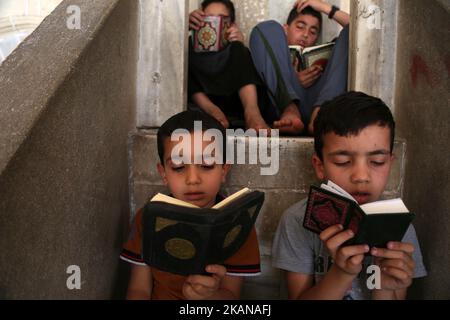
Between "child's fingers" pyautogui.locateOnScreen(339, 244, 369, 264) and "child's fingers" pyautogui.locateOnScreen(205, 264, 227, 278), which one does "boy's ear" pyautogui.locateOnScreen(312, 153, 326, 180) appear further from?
"child's fingers" pyautogui.locateOnScreen(205, 264, 227, 278)

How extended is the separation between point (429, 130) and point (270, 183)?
1.98 feet

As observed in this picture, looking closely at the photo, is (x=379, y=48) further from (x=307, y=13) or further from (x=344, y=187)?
(x=307, y=13)

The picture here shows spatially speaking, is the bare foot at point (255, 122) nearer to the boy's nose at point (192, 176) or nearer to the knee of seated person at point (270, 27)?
the knee of seated person at point (270, 27)

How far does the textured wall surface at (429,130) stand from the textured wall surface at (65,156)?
3.56ft

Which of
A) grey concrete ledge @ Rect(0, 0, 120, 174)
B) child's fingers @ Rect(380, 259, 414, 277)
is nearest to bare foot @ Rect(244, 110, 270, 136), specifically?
grey concrete ledge @ Rect(0, 0, 120, 174)

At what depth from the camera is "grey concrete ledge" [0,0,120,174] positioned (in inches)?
39.6

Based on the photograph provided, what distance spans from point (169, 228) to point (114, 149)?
65cm

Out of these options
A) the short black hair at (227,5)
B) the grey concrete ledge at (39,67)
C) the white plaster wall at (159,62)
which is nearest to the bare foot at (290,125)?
the white plaster wall at (159,62)

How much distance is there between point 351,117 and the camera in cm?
140

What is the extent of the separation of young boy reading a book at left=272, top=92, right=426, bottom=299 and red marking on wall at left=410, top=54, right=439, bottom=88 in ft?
0.77

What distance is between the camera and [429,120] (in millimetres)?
1573

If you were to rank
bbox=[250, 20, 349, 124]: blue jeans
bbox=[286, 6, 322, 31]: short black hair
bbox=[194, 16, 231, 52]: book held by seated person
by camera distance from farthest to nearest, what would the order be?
1. bbox=[286, 6, 322, 31]: short black hair
2. bbox=[194, 16, 231, 52]: book held by seated person
3. bbox=[250, 20, 349, 124]: blue jeans

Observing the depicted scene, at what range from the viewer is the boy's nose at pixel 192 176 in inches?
54.3

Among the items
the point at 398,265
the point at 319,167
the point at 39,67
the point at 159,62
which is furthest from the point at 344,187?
the point at 159,62
